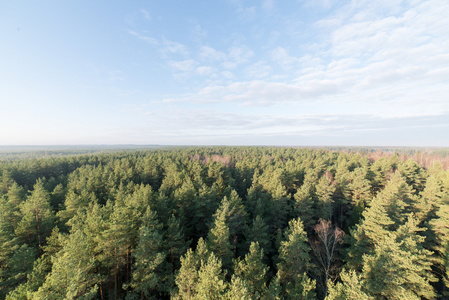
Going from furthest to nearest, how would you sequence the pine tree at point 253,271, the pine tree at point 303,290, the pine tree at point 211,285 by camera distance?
the pine tree at point 253,271 < the pine tree at point 303,290 < the pine tree at point 211,285

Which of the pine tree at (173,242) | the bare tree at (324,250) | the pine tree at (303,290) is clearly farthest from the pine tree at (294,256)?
the pine tree at (173,242)

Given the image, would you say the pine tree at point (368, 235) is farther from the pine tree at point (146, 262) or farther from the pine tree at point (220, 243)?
the pine tree at point (146, 262)

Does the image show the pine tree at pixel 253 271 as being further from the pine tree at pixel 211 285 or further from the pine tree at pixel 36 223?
the pine tree at pixel 36 223

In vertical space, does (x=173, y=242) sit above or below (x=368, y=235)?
below

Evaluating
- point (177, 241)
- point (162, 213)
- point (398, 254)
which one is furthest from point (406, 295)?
point (162, 213)

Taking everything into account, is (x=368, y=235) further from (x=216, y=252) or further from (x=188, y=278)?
(x=188, y=278)

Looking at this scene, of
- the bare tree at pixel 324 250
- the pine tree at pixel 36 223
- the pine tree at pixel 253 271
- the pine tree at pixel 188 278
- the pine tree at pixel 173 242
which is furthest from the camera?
the pine tree at pixel 36 223

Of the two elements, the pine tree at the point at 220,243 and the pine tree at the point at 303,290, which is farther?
the pine tree at the point at 220,243

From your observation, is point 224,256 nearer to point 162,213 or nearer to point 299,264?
point 299,264

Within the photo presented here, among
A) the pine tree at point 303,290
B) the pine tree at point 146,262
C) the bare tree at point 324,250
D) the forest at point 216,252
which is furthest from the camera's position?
the bare tree at point 324,250

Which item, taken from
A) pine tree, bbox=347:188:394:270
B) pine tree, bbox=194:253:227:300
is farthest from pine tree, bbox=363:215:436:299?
pine tree, bbox=194:253:227:300

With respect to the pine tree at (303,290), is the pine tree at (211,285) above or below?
above

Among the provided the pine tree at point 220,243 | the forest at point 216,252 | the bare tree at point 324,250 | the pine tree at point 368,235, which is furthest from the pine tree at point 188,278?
the pine tree at point 368,235

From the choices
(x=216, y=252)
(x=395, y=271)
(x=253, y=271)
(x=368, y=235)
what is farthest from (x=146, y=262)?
(x=368, y=235)
